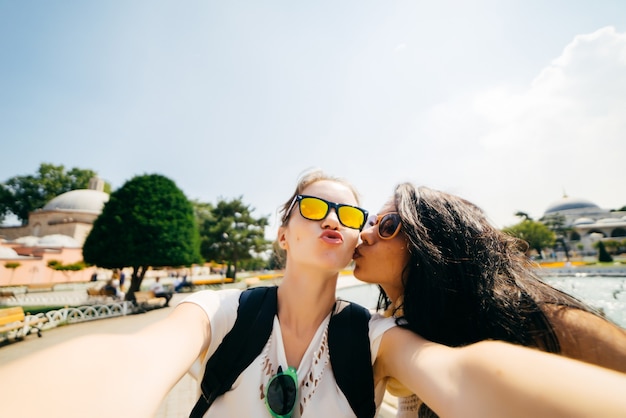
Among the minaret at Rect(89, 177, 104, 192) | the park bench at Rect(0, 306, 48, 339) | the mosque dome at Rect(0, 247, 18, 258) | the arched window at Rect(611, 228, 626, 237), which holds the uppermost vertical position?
the minaret at Rect(89, 177, 104, 192)

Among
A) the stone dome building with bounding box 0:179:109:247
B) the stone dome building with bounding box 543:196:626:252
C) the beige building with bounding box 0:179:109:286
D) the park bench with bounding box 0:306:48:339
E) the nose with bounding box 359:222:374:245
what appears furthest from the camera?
the stone dome building with bounding box 543:196:626:252

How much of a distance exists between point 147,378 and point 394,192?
2.17m

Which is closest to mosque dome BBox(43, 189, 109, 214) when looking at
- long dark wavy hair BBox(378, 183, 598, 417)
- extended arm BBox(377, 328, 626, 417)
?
long dark wavy hair BBox(378, 183, 598, 417)

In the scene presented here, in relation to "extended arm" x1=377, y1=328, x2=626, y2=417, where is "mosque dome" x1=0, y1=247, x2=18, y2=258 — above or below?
below

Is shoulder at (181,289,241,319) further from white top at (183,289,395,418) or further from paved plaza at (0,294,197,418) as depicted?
paved plaza at (0,294,197,418)

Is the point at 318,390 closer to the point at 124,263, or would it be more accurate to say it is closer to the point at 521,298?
the point at 521,298

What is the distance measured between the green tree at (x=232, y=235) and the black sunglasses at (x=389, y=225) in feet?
90.1

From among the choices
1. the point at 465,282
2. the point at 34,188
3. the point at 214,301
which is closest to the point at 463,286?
the point at 465,282

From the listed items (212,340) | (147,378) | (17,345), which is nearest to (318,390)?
(212,340)

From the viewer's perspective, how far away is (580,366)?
706 millimetres

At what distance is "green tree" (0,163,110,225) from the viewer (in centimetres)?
4769

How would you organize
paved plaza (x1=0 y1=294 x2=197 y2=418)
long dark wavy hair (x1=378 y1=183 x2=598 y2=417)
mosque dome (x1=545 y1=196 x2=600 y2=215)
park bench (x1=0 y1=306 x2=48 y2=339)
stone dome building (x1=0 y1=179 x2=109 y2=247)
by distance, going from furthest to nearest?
mosque dome (x1=545 y1=196 x2=600 y2=215)
stone dome building (x1=0 y1=179 x2=109 y2=247)
park bench (x1=0 y1=306 x2=48 y2=339)
paved plaza (x1=0 y1=294 x2=197 y2=418)
long dark wavy hair (x1=378 y1=183 x2=598 y2=417)

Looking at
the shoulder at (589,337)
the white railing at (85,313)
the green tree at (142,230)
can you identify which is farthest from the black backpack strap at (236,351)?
the green tree at (142,230)

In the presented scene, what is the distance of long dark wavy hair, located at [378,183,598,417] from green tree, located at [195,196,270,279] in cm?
2777
